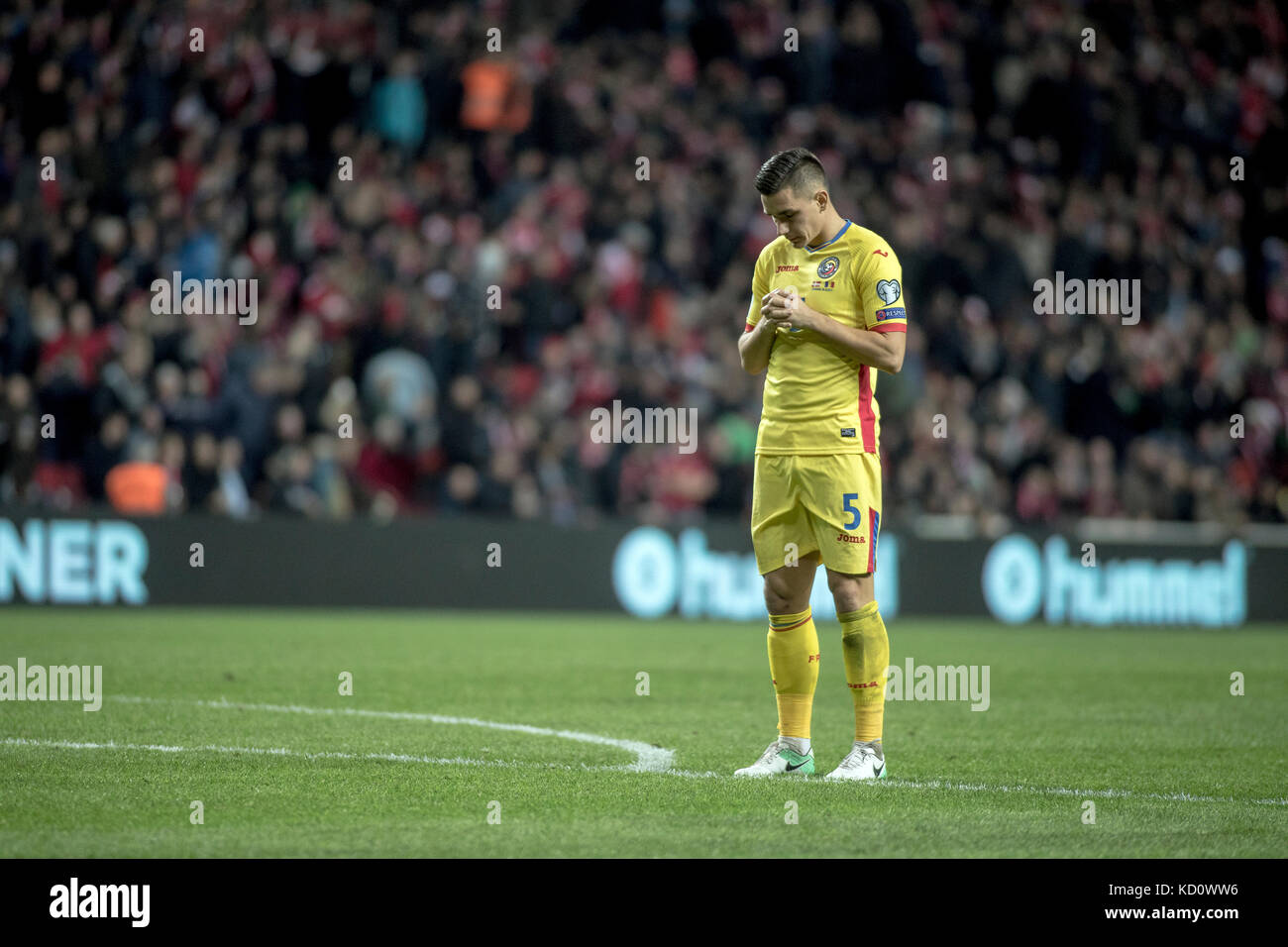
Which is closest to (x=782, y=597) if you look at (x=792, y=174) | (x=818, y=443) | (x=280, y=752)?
(x=818, y=443)

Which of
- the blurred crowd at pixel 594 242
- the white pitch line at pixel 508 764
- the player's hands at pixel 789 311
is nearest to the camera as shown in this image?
the white pitch line at pixel 508 764

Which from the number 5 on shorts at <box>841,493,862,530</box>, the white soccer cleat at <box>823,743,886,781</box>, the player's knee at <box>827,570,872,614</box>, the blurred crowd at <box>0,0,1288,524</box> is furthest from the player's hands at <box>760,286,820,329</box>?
the blurred crowd at <box>0,0,1288,524</box>

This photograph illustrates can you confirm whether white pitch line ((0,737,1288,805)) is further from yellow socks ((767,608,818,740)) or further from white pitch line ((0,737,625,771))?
yellow socks ((767,608,818,740))

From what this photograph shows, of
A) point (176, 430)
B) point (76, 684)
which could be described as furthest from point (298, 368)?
point (76, 684)

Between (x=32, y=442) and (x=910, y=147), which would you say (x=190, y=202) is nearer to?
(x=32, y=442)

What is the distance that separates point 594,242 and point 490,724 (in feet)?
40.2

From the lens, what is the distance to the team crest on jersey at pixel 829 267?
292 inches

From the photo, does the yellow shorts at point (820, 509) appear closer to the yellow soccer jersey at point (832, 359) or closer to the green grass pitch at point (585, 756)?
the yellow soccer jersey at point (832, 359)

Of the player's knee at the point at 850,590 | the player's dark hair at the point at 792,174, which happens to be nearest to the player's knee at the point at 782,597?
the player's knee at the point at 850,590

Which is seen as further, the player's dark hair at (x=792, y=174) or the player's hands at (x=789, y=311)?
the player's dark hair at (x=792, y=174)

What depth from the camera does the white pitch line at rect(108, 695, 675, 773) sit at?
25.1ft

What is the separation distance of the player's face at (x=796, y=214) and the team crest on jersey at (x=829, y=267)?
0.11 metres

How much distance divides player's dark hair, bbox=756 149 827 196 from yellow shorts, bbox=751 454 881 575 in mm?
1073

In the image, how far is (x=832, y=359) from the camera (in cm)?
738
